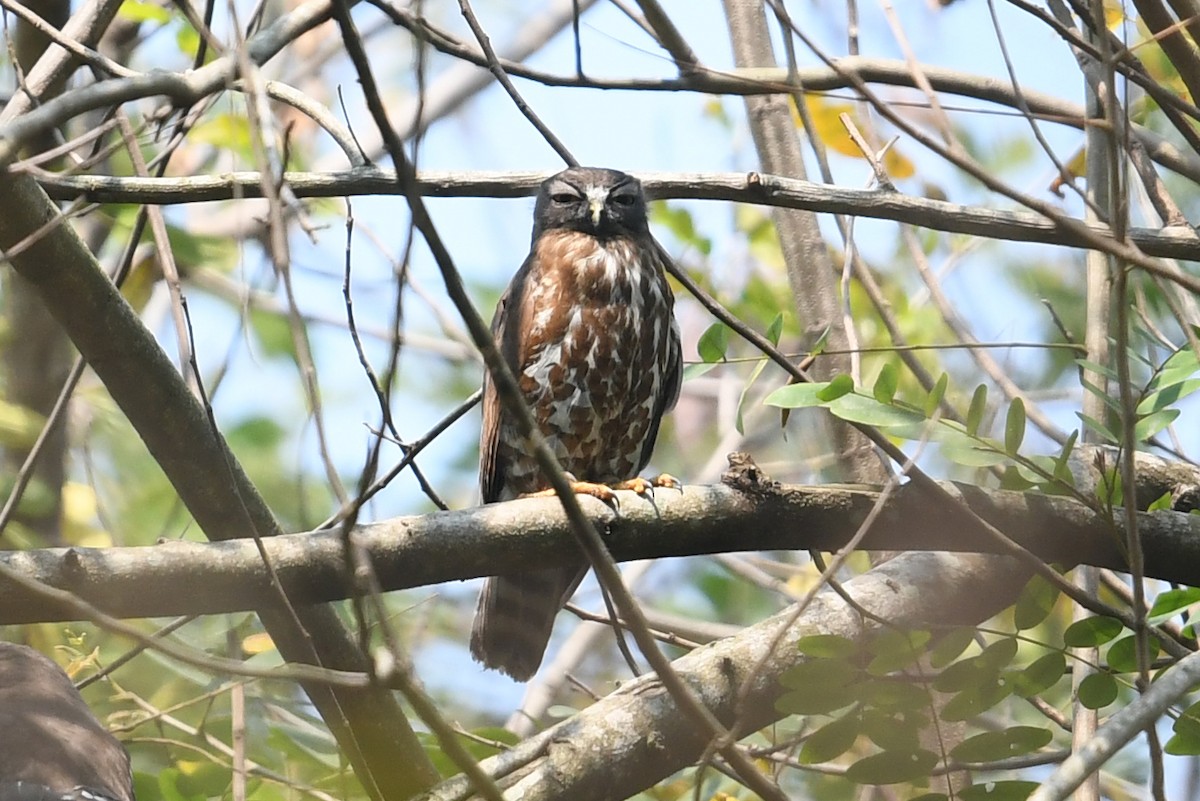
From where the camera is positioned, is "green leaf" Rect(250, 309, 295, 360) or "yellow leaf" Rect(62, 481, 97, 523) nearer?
"yellow leaf" Rect(62, 481, 97, 523)

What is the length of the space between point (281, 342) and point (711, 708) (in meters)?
4.48

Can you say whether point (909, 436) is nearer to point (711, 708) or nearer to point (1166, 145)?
point (711, 708)

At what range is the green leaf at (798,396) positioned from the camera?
2848 mm

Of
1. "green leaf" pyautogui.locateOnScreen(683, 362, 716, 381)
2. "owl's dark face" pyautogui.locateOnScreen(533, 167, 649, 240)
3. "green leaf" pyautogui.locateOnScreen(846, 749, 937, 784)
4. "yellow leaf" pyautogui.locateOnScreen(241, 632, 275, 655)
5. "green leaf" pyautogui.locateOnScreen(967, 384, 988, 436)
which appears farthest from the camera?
"owl's dark face" pyautogui.locateOnScreen(533, 167, 649, 240)

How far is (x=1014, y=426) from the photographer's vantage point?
2.73m

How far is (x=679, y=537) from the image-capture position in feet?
10.8

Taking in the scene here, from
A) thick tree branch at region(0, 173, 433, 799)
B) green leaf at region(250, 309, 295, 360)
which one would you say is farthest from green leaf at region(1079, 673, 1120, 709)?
green leaf at region(250, 309, 295, 360)

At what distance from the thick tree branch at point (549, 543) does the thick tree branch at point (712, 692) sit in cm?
23

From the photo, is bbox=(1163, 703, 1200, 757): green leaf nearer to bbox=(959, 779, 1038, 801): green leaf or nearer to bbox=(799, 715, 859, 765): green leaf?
bbox=(959, 779, 1038, 801): green leaf

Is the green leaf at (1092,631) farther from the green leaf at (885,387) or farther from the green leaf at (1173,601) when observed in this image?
the green leaf at (885,387)

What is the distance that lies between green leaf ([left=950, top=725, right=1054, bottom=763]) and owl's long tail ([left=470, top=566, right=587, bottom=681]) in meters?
2.48

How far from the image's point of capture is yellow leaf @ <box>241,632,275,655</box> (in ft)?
14.2

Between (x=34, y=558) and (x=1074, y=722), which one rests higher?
(x=34, y=558)

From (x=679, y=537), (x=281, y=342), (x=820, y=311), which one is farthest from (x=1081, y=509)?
(x=281, y=342)
